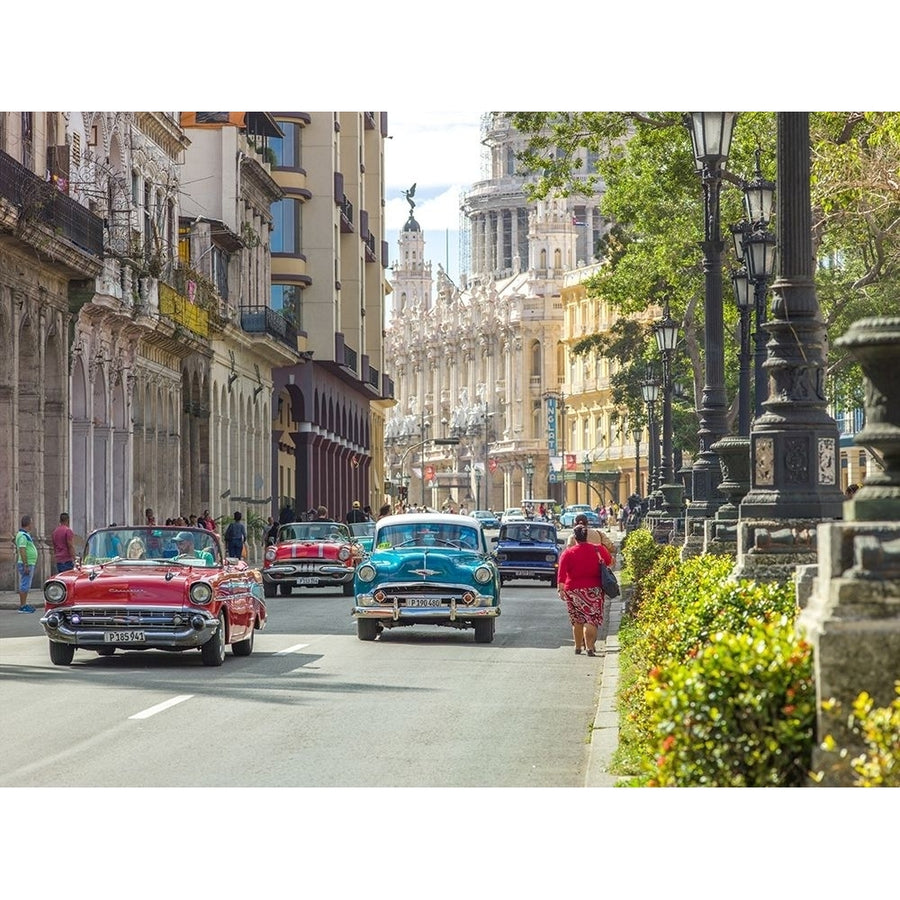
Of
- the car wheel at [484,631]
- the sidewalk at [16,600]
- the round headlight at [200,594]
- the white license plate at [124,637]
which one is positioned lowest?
the car wheel at [484,631]

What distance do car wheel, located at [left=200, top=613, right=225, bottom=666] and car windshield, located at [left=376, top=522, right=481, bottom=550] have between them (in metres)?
5.82

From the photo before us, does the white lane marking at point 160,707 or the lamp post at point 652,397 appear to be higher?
the lamp post at point 652,397

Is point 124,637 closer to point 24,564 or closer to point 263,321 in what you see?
point 24,564

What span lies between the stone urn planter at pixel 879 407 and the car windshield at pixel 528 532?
37.7 m

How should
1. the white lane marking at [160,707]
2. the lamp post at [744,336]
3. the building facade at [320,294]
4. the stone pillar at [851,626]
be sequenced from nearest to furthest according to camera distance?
the stone pillar at [851,626], the white lane marking at [160,707], the lamp post at [744,336], the building facade at [320,294]

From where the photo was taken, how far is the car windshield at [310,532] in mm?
38344

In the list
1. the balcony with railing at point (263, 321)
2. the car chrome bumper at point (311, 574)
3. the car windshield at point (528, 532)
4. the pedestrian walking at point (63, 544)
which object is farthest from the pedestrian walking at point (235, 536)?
the balcony with railing at point (263, 321)

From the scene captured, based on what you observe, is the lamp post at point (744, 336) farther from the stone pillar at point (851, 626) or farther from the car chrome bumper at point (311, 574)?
the stone pillar at point (851, 626)

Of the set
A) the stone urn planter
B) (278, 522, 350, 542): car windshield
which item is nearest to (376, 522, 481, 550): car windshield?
(278, 522, 350, 542): car windshield

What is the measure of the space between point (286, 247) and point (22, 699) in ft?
194

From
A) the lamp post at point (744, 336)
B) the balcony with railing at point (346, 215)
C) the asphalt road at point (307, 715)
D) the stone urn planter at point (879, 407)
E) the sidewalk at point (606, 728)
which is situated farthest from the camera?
the balcony with railing at point (346, 215)

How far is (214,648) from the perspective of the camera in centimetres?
1992

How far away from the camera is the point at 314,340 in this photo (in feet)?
248

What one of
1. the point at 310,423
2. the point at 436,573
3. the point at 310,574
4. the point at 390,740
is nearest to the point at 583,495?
the point at 310,423
